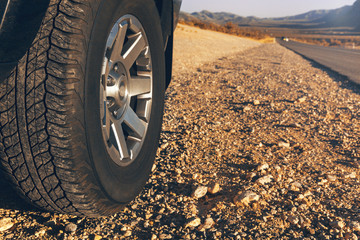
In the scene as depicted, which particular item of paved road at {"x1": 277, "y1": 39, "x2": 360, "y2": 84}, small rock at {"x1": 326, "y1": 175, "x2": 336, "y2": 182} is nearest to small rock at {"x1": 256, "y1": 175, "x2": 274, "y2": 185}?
small rock at {"x1": 326, "y1": 175, "x2": 336, "y2": 182}

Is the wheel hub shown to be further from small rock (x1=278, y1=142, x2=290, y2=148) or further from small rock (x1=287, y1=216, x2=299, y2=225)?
small rock (x1=278, y1=142, x2=290, y2=148)

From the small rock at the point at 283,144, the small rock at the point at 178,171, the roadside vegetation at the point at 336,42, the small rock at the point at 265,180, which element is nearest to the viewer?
the small rock at the point at 265,180

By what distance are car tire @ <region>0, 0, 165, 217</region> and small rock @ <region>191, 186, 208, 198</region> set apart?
0.57 m

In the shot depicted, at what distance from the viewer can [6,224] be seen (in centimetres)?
149

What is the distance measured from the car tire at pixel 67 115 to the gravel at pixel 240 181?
26cm

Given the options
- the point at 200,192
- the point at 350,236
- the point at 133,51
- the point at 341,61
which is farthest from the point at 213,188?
the point at 341,61

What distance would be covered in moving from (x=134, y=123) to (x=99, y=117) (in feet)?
1.63

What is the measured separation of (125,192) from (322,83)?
5.62 meters

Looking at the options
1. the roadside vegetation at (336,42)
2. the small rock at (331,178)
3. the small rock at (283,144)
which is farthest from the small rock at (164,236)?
the roadside vegetation at (336,42)

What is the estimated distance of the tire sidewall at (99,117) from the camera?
1234mm

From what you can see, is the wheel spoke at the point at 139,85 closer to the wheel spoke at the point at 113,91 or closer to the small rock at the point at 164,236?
the wheel spoke at the point at 113,91

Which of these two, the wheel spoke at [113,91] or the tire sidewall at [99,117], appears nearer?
the tire sidewall at [99,117]

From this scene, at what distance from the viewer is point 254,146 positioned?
2713mm

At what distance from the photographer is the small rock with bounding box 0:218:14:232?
147 centimetres
